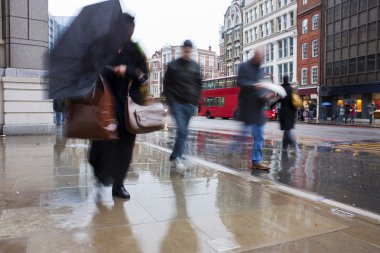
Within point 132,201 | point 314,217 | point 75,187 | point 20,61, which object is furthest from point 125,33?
point 20,61

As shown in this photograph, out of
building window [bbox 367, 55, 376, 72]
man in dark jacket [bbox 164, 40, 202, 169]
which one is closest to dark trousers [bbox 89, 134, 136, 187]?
man in dark jacket [bbox 164, 40, 202, 169]

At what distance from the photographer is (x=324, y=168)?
22.1 ft

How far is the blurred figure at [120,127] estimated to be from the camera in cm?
392

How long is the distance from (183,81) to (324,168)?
2953 millimetres

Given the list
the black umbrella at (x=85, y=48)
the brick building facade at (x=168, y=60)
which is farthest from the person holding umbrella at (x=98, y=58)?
the brick building facade at (x=168, y=60)

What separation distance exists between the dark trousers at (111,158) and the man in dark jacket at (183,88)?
1.84 meters

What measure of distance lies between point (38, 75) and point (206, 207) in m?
10.6

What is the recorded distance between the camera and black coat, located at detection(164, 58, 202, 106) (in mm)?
5828

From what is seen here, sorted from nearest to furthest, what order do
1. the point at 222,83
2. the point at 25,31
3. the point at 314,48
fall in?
1. the point at 25,31
2. the point at 222,83
3. the point at 314,48

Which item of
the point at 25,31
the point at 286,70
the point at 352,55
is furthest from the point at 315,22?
the point at 25,31

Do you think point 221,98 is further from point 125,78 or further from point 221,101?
point 125,78

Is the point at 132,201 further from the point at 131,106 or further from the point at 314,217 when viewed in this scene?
the point at 314,217

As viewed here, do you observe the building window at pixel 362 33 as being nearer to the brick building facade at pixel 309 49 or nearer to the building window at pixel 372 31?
the building window at pixel 372 31

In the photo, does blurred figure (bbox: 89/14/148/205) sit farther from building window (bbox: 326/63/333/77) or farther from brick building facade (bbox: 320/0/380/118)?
building window (bbox: 326/63/333/77)
